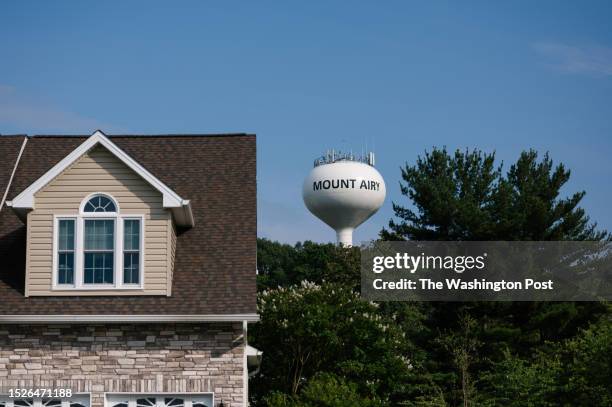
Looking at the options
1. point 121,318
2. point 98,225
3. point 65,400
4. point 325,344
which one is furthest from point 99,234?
point 325,344

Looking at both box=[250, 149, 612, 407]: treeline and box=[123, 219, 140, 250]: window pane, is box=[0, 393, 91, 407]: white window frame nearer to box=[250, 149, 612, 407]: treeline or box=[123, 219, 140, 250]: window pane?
box=[123, 219, 140, 250]: window pane

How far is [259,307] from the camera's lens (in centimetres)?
3566

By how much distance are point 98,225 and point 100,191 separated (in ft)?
2.34

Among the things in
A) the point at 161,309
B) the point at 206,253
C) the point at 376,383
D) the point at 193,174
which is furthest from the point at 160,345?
the point at 376,383

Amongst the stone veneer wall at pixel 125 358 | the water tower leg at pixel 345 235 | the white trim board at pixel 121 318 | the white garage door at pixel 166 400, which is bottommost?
the white garage door at pixel 166 400

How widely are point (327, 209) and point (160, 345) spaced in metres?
60.6

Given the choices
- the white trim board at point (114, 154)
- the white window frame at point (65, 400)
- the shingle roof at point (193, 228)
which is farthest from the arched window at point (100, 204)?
the white window frame at point (65, 400)

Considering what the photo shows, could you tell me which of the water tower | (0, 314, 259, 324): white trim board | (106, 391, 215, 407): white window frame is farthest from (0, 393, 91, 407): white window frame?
A: the water tower

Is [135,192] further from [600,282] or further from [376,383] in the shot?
[600,282]

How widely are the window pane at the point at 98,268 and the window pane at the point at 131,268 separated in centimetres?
29

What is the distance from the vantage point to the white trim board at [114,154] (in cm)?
2144

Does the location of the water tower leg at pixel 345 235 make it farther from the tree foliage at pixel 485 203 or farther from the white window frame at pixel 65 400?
the white window frame at pixel 65 400

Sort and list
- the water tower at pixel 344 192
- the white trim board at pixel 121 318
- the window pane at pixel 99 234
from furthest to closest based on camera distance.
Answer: the water tower at pixel 344 192 → the window pane at pixel 99 234 → the white trim board at pixel 121 318

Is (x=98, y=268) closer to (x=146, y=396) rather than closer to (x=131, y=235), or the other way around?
(x=131, y=235)
